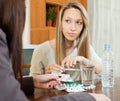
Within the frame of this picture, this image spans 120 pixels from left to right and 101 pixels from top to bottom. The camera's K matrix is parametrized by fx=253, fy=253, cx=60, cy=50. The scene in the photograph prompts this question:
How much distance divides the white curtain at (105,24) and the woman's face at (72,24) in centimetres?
203

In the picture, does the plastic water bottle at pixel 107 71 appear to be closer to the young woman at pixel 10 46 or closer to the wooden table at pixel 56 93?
the wooden table at pixel 56 93

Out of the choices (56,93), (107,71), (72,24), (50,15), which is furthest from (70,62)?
(50,15)

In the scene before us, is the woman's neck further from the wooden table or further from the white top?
the wooden table

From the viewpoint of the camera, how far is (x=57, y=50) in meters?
1.95

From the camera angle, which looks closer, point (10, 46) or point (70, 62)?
point (10, 46)

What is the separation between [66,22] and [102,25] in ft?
6.86

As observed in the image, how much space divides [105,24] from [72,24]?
2094 millimetres

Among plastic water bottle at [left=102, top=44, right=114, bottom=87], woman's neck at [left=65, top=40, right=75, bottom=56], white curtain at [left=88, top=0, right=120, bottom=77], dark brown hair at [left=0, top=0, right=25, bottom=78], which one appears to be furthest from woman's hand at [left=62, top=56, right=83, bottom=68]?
white curtain at [left=88, top=0, right=120, bottom=77]

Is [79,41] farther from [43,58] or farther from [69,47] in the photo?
[43,58]

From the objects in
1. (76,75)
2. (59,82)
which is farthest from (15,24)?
(76,75)

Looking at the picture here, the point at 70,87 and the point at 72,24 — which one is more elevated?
the point at 72,24

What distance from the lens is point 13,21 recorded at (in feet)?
2.44

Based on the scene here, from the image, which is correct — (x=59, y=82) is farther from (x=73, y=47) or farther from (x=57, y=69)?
(x=73, y=47)

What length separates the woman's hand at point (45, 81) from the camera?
1.30 meters
